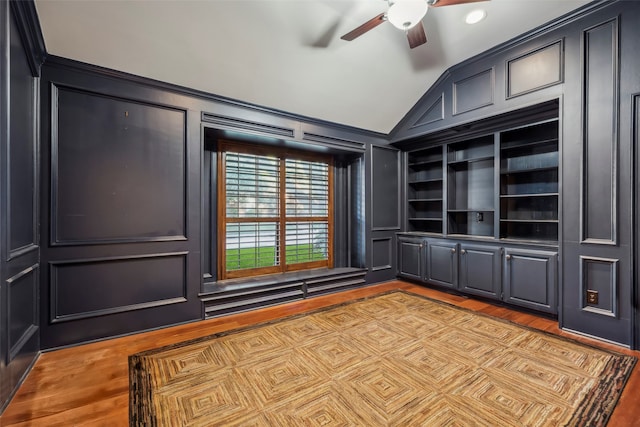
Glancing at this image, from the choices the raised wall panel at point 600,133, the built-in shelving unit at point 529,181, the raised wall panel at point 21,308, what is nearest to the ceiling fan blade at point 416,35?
the raised wall panel at point 600,133

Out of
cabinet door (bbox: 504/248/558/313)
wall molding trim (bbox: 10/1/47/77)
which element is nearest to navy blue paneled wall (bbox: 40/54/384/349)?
wall molding trim (bbox: 10/1/47/77)

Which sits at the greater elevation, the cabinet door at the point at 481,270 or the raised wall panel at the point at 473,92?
the raised wall panel at the point at 473,92

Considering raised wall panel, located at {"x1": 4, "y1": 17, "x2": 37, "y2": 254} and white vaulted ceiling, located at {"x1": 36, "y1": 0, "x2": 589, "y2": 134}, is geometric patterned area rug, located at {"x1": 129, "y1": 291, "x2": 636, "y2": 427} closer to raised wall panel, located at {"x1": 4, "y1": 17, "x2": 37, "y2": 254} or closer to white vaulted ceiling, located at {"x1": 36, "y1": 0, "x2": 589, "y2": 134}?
raised wall panel, located at {"x1": 4, "y1": 17, "x2": 37, "y2": 254}

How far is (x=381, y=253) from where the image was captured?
4.57m

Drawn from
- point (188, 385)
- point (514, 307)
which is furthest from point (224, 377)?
point (514, 307)

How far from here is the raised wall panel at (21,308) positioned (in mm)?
1781

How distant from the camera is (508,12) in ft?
8.93

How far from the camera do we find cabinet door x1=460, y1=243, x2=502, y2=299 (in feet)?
11.3

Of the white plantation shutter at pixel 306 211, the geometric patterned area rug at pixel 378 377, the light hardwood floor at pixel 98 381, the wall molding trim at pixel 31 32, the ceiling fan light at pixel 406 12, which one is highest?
the ceiling fan light at pixel 406 12

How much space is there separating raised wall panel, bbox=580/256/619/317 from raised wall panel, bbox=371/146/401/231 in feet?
7.89

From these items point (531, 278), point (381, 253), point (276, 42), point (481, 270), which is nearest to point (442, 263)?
point (481, 270)

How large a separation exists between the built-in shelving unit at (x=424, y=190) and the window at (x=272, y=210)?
1.40m

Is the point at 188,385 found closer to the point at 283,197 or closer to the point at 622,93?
the point at 283,197

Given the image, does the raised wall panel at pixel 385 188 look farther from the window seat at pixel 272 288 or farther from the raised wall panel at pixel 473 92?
the raised wall panel at pixel 473 92
